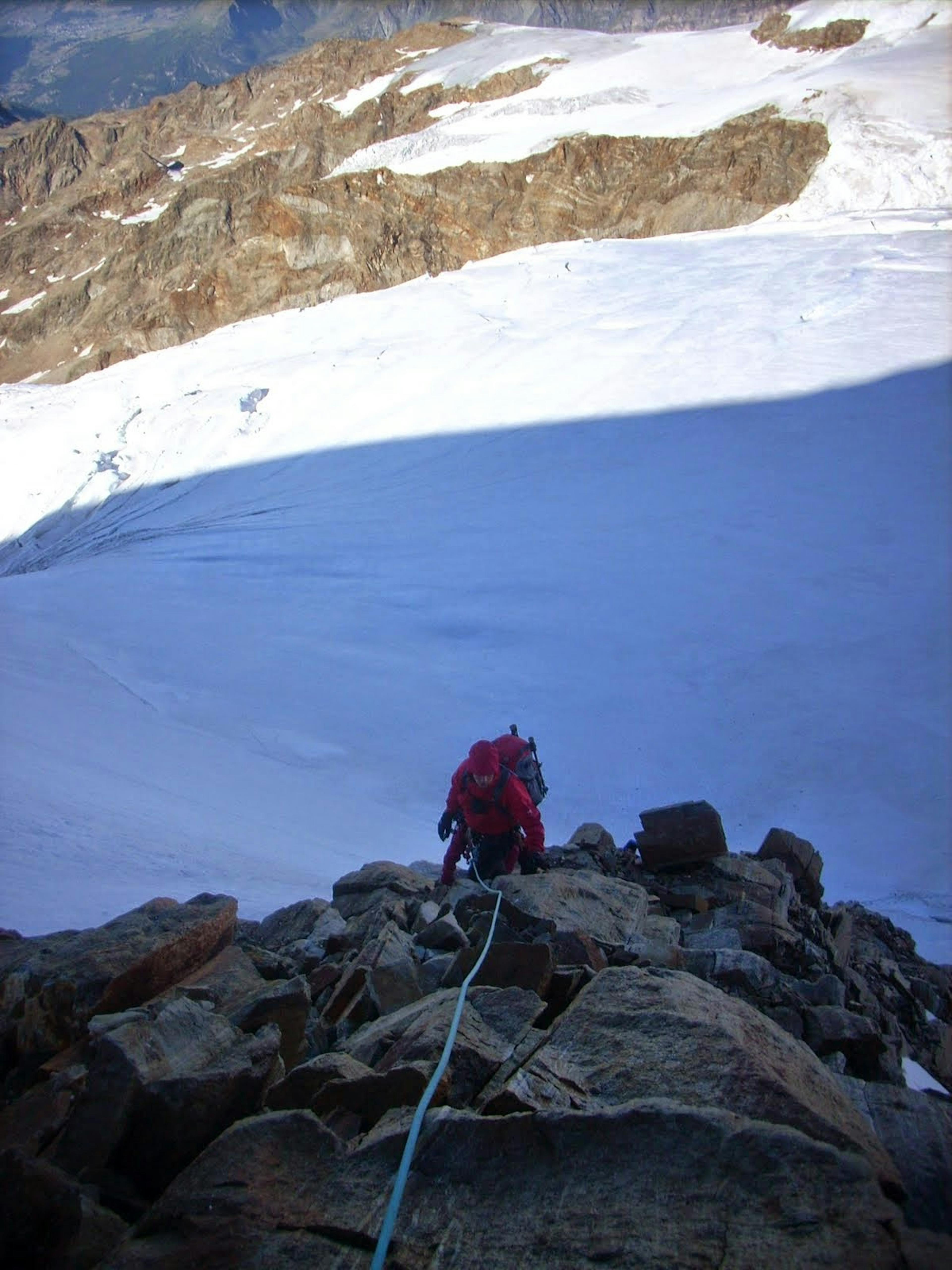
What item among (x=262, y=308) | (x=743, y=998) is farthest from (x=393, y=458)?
(x=262, y=308)

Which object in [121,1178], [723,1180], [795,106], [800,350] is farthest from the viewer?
[795,106]

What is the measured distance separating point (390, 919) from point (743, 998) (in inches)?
58.9

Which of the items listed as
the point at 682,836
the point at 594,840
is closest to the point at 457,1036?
the point at 682,836

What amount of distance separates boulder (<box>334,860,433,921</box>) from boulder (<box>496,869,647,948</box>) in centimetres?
57

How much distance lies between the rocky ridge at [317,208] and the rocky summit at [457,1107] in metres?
22.8

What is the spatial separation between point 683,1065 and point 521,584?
8.79 m

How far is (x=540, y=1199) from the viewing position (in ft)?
5.91

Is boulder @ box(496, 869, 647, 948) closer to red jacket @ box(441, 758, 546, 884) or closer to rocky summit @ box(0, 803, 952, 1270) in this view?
rocky summit @ box(0, 803, 952, 1270)

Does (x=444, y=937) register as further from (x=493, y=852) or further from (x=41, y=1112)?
(x=41, y=1112)

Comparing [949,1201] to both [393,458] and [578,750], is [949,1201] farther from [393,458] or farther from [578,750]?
[393,458]

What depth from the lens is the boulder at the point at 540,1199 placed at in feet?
5.37

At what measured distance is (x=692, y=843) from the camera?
15.3 feet

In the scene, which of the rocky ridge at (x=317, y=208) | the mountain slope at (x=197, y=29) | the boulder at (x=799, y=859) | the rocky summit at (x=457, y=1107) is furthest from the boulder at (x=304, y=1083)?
the mountain slope at (x=197, y=29)

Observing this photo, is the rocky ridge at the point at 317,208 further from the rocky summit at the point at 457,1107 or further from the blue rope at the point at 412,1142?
the blue rope at the point at 412,1142
